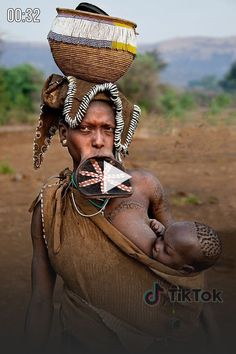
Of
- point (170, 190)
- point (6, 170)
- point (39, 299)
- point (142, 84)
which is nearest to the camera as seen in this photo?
point (39, 299)

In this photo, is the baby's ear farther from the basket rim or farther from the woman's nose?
the basket rim

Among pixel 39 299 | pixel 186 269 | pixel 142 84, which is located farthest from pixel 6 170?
pixel 142 84

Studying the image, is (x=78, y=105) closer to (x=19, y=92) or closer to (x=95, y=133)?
(x=95, y=133)

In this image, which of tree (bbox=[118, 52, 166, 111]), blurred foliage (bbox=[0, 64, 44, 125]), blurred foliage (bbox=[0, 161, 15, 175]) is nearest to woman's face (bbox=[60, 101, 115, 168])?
blurred foliage (bbox=[0, 161, 15, 175])

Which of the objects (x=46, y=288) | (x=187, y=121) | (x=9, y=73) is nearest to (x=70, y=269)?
(x=46, y=288)

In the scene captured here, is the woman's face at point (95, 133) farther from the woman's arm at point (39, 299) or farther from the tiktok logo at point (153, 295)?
the tiktok logo at point (153, 295)

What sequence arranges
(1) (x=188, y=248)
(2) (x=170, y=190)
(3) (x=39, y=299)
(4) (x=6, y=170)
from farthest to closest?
(4) (x=6, y=170), (2) (x=170, y=190), (3) (x=39, y=299), (1) (x=188, y=248)

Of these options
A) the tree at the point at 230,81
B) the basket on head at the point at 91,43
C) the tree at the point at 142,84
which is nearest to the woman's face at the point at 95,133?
the basket on head at the point at 91,43

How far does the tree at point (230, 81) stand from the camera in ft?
137

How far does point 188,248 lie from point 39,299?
1.90 ft

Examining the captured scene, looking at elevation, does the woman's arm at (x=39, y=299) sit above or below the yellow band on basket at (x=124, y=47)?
below

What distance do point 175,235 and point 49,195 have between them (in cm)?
46

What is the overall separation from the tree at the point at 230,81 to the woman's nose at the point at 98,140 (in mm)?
39454

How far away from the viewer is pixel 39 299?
2389mm
